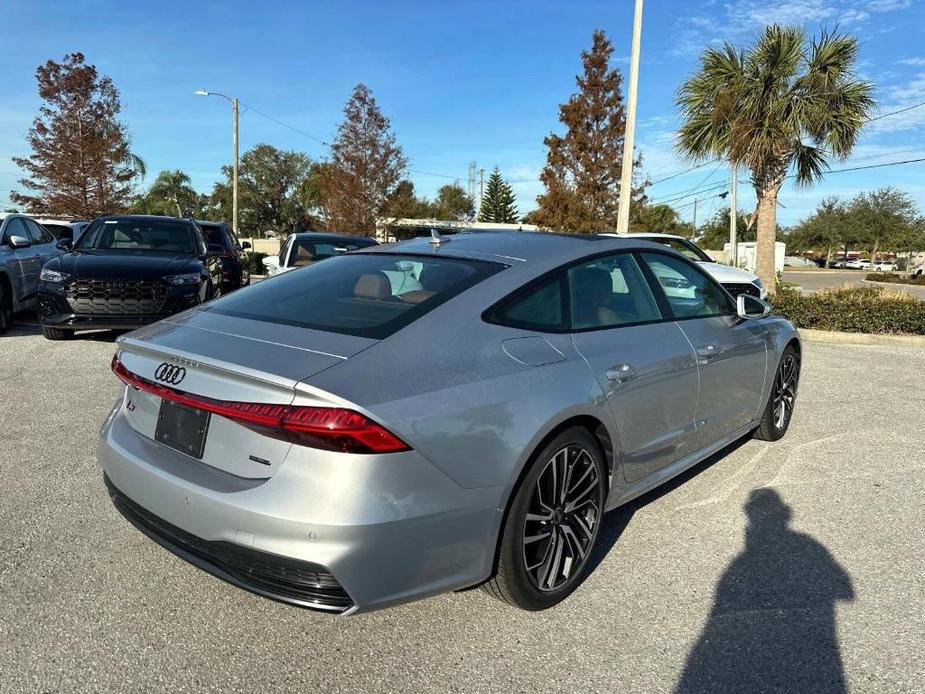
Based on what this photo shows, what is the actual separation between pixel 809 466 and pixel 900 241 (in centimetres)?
6295

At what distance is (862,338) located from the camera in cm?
1066

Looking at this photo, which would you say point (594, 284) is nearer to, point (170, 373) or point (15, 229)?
point (170, 373)

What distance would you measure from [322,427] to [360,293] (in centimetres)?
106

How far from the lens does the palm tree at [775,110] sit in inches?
561

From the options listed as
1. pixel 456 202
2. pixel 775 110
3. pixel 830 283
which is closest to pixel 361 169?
pixel 775 110

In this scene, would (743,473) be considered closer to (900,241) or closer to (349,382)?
(349,382)

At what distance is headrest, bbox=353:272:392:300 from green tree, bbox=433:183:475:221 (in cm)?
6814

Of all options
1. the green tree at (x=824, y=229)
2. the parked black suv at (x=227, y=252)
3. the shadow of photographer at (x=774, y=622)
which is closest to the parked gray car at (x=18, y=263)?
the parked black suv at (x=227, y=252)

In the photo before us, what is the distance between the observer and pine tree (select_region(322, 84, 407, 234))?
2802 cm

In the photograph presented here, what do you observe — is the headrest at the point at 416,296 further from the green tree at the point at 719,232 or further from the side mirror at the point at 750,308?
the green tree at the point at 719,232

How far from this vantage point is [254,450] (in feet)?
7.36

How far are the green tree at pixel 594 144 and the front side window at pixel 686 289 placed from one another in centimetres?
2596

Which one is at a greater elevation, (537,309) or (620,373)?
(537,309)

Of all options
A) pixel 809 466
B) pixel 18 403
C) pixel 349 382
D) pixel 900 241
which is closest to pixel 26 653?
pixel 349 382
